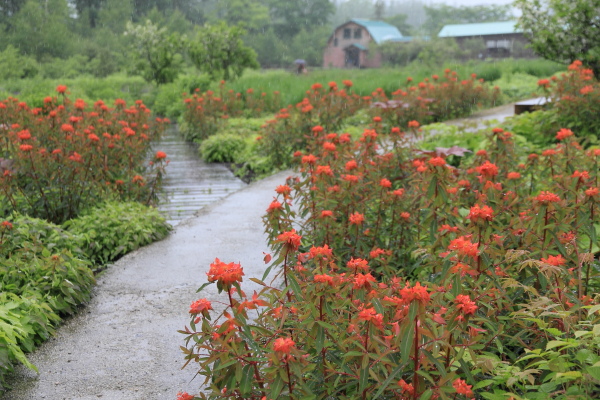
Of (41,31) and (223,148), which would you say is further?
(41,31)

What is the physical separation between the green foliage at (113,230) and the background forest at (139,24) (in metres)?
14.4

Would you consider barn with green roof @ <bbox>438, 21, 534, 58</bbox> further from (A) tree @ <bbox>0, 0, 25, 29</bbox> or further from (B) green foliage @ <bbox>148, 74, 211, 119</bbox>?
(A) tree @ <bbox>0, 0, 25, 29</bbox>

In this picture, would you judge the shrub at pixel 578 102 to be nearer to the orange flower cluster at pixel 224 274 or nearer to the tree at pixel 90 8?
the orange flower cluster at pixel 224 274

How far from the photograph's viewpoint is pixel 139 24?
23.5m

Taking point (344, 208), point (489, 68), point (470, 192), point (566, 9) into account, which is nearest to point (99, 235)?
point (344, 208)

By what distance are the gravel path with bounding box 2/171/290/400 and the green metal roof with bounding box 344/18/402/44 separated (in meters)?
39.6

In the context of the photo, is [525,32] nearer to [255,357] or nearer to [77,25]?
[255,357]

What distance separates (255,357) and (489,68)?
2067 centimetres

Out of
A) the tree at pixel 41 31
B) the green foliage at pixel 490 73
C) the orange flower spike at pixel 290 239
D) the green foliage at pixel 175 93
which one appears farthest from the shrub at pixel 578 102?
the tree at pixel 41 31

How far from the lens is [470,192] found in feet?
12.1

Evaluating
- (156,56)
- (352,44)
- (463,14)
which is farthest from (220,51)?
(463,14)

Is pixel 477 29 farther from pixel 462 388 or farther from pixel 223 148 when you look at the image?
pixel 462 388

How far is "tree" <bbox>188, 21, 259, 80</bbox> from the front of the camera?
1843 centimetres

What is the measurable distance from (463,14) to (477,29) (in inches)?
411
